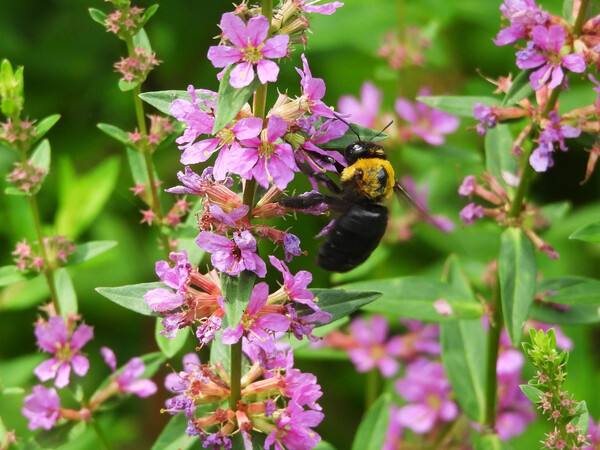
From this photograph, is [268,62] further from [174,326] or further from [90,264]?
[90,264]

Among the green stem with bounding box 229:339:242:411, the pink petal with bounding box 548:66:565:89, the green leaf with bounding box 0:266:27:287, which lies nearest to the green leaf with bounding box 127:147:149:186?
the green leaf with bounding box 0:266:27:287

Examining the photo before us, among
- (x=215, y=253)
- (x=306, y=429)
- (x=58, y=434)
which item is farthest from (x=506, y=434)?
(x=215, y=253)

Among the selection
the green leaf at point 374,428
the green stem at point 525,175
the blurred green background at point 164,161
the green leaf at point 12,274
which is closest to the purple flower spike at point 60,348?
the green leaf at point 12,274

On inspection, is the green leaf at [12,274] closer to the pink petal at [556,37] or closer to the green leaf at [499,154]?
the green leaf at [499,154]

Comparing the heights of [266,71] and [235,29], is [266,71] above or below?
below

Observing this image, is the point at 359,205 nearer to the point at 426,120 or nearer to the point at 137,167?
the point at 137,167

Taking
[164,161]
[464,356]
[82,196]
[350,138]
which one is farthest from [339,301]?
[164,161]

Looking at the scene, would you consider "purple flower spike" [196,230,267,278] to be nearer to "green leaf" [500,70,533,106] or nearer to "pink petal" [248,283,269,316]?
"pink petal" [248,283,269,316]

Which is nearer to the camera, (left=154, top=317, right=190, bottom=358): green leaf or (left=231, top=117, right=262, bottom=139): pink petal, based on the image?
(left=231, top=117, right=262, bottom=139): pink petal
